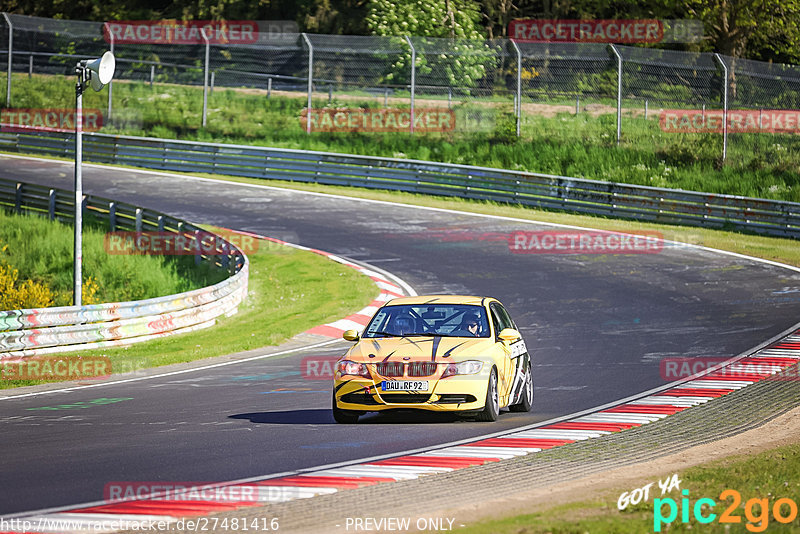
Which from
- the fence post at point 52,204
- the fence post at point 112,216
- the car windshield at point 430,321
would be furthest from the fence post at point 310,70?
the car windshield at point 430,321

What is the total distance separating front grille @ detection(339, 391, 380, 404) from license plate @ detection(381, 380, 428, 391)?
17 cm

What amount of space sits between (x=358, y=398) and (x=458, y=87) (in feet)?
92.6

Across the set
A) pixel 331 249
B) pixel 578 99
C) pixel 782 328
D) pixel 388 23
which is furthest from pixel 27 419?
pixel 388 23

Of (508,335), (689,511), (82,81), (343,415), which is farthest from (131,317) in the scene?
(689,511)

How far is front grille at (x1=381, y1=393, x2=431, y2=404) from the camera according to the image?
10945 mm

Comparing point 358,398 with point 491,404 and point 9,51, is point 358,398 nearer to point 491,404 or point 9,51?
point 491,404

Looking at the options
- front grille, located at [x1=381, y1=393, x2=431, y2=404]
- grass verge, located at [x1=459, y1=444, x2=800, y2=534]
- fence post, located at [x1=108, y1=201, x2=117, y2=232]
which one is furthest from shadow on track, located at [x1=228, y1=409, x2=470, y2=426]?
fence post, located at [x1=108, y1=201, x2=117, y2=232]

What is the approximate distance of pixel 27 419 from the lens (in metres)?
11.9

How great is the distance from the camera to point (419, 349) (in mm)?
11281

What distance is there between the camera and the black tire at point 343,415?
1124 centimetres

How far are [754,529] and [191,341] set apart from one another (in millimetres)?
13484

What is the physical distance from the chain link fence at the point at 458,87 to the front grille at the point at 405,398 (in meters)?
25.0

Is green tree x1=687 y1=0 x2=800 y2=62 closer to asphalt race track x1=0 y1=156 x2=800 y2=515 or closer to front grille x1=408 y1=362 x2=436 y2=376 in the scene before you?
asphalt race track x1=0 y1=156 x2=800 y2=515

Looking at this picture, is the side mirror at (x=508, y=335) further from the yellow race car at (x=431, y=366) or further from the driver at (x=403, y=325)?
the driver at (x=403, y=325)
